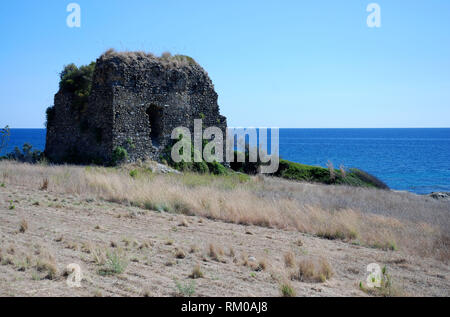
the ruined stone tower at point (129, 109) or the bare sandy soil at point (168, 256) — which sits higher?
the ruined stone tower at point (129, 109)

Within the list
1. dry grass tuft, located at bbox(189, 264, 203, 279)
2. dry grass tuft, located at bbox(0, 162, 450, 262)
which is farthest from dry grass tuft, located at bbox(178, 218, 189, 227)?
dry grass tuft, located at bbox(189, 264, 203, 279)

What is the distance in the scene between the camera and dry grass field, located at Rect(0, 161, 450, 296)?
584cm

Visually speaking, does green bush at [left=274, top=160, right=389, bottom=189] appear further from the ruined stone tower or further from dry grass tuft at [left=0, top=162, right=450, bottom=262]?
dry grass tuft at [left=0, top=162, right=450, bottom=262]

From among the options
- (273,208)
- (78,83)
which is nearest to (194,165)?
(78,83)

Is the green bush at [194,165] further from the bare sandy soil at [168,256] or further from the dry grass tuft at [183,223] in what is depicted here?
the dry grass tuft at [183,223]

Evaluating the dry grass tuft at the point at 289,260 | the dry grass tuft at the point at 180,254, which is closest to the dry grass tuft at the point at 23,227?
the dry grass tuft at the point at 180,254

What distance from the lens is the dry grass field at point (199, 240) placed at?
584 centimetres

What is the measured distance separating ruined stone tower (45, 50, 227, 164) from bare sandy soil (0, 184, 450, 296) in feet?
26.7

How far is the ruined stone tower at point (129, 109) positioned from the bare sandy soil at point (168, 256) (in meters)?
8.15

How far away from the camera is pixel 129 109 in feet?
63.2

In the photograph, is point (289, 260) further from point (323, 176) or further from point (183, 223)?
point (323, 176)

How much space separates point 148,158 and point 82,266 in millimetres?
14030
